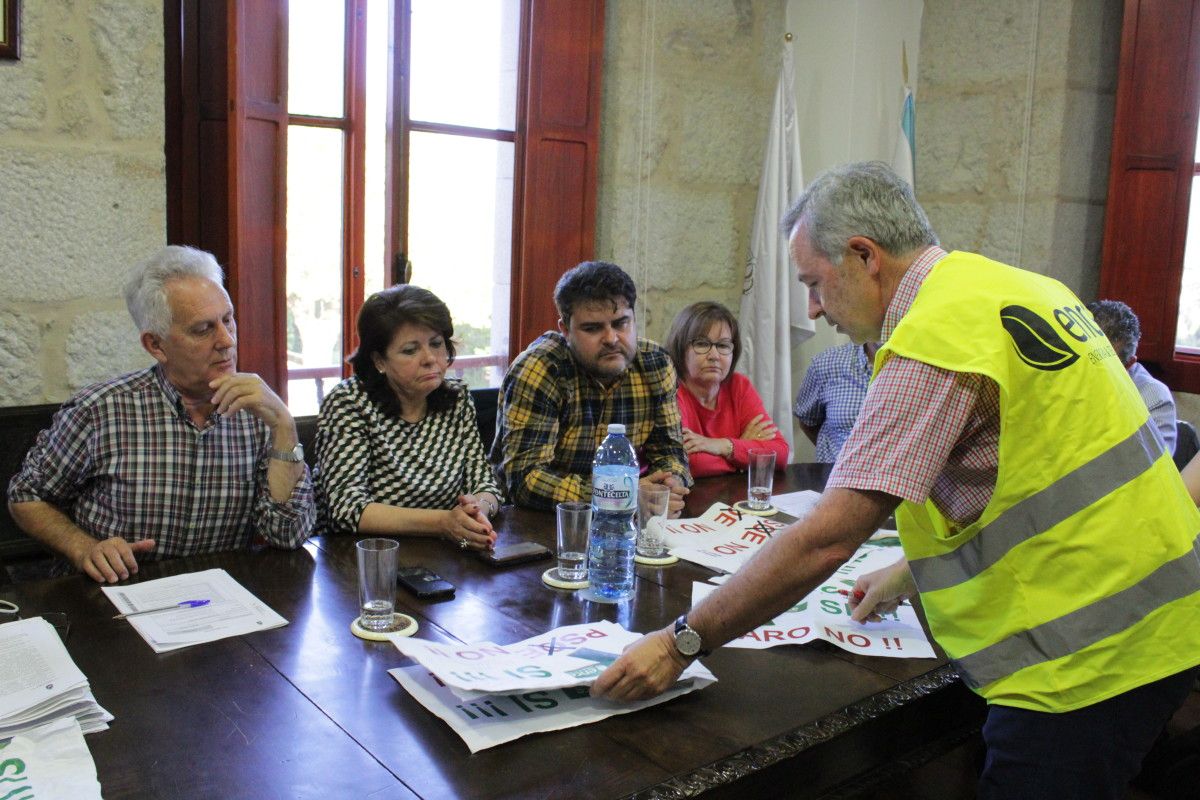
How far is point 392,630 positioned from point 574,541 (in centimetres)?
40

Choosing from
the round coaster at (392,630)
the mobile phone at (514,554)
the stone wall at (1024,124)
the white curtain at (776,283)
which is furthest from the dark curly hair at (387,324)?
the stone wall at (1024,124)

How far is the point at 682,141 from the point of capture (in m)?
4.16

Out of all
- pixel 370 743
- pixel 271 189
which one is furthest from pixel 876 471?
pixel 271 189

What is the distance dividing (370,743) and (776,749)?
491mm

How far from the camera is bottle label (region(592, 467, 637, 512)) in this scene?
186cm

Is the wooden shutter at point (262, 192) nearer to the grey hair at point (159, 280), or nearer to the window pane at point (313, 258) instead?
the window pane at point (313, 258)

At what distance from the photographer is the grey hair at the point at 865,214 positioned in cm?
146

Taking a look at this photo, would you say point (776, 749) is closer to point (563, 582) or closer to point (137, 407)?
point (563, 582)

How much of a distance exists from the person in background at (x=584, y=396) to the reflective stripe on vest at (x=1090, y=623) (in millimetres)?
1207

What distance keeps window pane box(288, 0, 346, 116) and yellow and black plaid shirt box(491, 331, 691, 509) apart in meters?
1.16

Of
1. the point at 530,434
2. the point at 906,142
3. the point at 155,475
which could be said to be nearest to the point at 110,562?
the point at 155,475

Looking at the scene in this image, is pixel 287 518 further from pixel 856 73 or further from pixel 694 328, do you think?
pixel 856 73

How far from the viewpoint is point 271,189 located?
10.1 ft

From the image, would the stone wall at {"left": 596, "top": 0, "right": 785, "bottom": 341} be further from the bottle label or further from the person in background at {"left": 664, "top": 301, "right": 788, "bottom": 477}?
the bottle label
